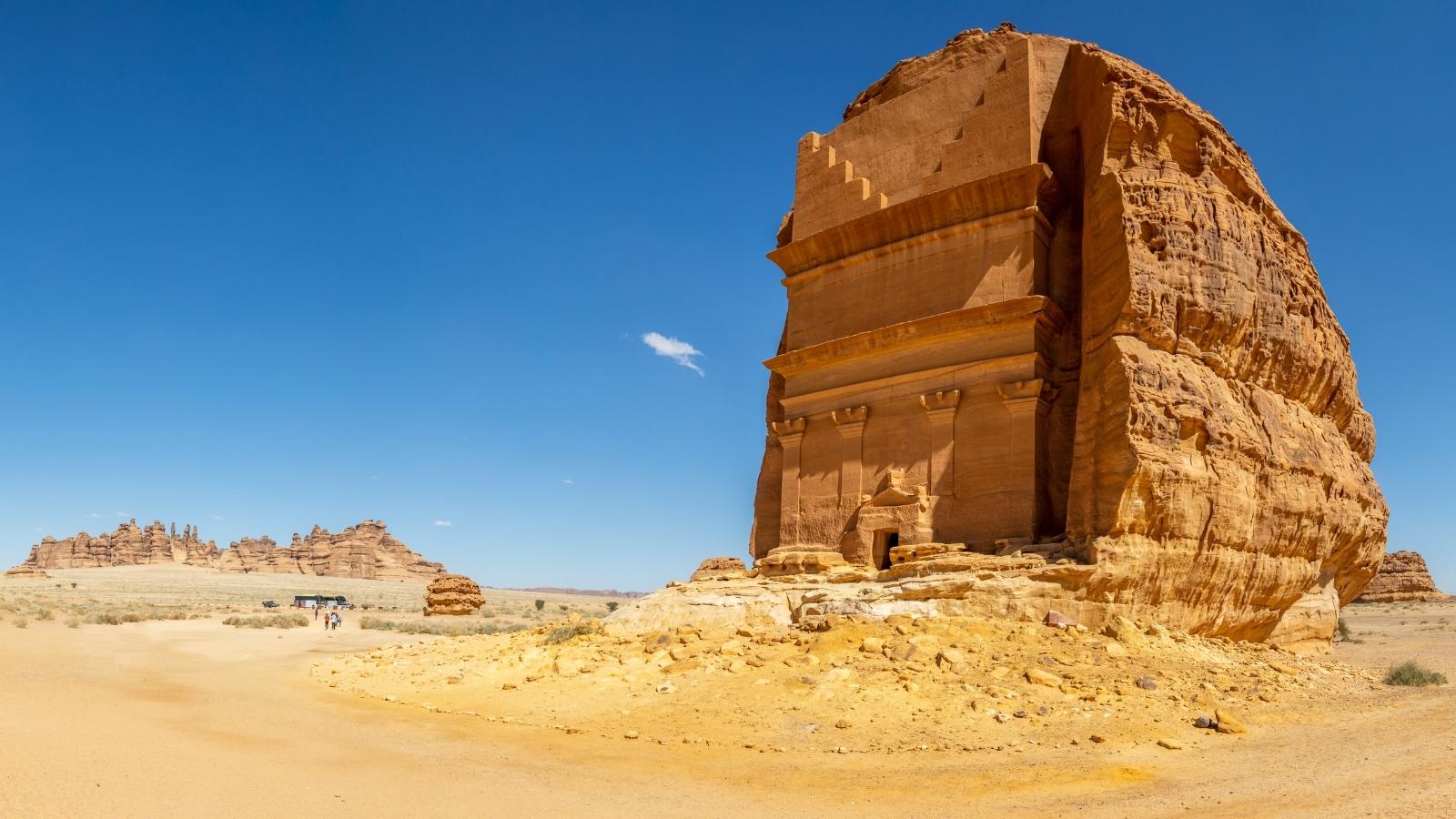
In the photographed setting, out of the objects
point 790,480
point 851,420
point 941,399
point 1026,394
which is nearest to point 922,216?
point 941,399

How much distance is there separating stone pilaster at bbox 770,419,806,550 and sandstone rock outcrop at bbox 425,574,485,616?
2398 centimetres

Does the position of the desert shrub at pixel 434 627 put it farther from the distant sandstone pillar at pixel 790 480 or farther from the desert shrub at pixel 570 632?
the distant sandstone pillar at pixel 790 480

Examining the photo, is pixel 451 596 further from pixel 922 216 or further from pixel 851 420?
pixel 922 216

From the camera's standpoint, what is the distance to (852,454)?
1580 centimetres

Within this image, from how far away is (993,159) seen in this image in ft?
50.0

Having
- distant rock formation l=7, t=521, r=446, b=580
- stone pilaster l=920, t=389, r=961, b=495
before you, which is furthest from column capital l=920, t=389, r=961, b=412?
distant rock formation l=7, t=521, r=446, b=580

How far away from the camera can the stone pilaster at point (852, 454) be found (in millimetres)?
15586

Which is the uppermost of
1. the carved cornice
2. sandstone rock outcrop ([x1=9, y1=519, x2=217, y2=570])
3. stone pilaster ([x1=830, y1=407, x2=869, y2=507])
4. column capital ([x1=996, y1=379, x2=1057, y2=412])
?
the carved cornice

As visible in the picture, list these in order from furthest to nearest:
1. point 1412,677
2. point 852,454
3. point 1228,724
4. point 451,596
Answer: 1. point 451,596
2. point 852,454
3. point 1412,677
4. point 1228,724

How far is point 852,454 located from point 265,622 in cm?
2582

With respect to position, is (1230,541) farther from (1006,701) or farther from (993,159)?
(993,159)

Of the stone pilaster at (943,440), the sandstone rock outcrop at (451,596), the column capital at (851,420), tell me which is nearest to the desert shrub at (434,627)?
the sandstone rock outcrop at (451,596)

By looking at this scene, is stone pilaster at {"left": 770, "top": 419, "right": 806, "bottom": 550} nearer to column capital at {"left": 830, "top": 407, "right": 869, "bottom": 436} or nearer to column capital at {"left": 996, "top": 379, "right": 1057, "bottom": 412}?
column capital at {"left": 830, "top": 407, "right": 869, "bottom": 436}

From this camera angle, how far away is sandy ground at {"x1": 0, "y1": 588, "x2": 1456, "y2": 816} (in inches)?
250
